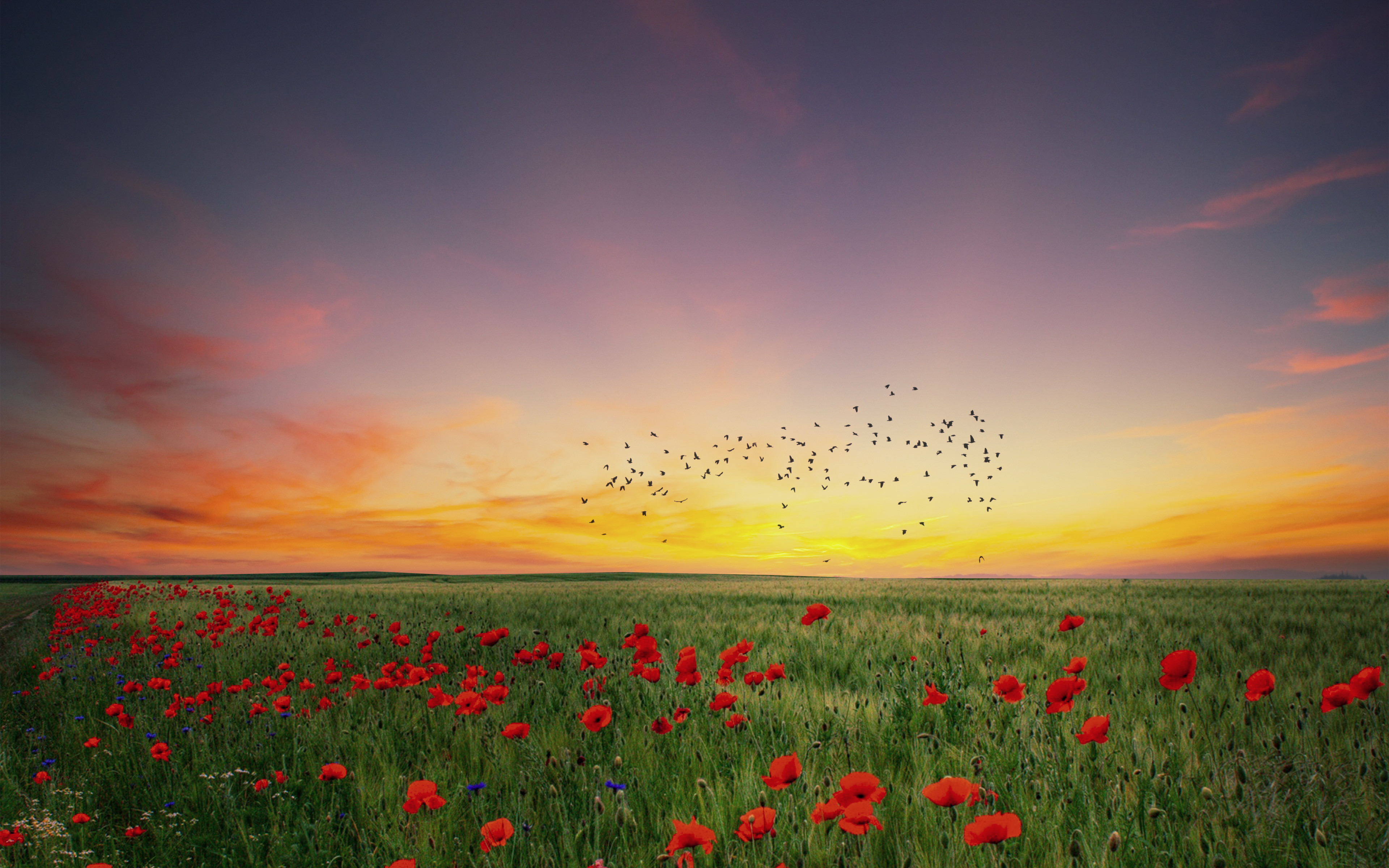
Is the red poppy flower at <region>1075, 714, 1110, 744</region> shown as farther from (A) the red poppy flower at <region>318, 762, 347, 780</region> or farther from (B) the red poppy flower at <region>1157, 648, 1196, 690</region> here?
(A) the red poppy flower at <region>318, 762, 347, 780</region>

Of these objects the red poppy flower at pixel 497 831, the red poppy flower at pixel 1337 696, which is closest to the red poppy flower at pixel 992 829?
the red poppy flower at pixel 497 831

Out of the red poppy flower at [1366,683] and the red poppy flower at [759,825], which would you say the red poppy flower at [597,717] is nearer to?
the red poppy flower at [759,825]

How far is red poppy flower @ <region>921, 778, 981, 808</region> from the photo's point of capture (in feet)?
6.46

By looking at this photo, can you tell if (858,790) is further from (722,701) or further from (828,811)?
(722,701)

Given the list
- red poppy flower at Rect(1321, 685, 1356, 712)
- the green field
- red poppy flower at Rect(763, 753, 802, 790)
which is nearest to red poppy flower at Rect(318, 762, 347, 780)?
the green field

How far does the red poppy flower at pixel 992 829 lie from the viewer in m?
1.79

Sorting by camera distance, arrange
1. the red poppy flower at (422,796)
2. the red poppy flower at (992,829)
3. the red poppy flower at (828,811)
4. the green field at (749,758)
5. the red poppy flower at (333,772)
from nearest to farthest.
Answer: the red poppy flower at (992,829), the red poppy flower at (828,811), the red poppy flower at (422,796), the green field at (749,758), the red poppy flower at (333,772)

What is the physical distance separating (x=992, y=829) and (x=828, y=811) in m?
0.47

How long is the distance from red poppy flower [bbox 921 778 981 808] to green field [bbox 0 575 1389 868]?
27 cm

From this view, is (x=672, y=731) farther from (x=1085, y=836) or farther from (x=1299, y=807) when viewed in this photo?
(x=1299, y=807)

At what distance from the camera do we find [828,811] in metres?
1.95

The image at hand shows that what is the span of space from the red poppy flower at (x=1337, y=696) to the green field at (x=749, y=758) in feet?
0.92

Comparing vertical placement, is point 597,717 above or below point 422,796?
above

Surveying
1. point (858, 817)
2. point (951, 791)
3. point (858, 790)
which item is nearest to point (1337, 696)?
point (951, 791)
